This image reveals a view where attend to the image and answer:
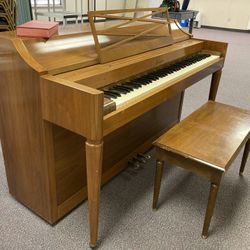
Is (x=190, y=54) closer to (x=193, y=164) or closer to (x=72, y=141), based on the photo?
(x=193, y=164)

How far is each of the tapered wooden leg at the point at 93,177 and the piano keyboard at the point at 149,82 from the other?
20 centimetres

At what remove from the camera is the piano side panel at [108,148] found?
4.33 ft

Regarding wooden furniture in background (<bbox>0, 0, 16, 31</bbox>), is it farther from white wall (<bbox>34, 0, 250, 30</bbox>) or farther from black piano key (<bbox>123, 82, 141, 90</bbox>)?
white wall (<bbox>34, 0, 250, 30</bbox>)

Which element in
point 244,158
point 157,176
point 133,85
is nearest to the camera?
point 133,85

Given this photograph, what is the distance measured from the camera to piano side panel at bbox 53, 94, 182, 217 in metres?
1.32

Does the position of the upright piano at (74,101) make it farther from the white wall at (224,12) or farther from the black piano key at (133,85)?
the white wall at (224,12)

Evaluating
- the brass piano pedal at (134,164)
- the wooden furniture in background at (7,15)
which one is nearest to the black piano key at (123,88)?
the brass piano pedal at (134,164)

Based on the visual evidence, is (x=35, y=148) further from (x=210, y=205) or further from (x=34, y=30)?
(x=210, y=205)

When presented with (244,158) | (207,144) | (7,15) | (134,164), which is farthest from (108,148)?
(7,15)

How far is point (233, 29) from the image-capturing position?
8336 mm

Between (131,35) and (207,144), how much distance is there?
723 millimetres

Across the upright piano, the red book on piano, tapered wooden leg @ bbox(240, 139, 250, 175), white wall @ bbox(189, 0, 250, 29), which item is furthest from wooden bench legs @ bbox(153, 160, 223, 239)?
white wall @ bbox(189, 0, 250, 29)

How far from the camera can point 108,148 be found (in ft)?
5.58

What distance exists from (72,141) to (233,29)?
8.34 meters
